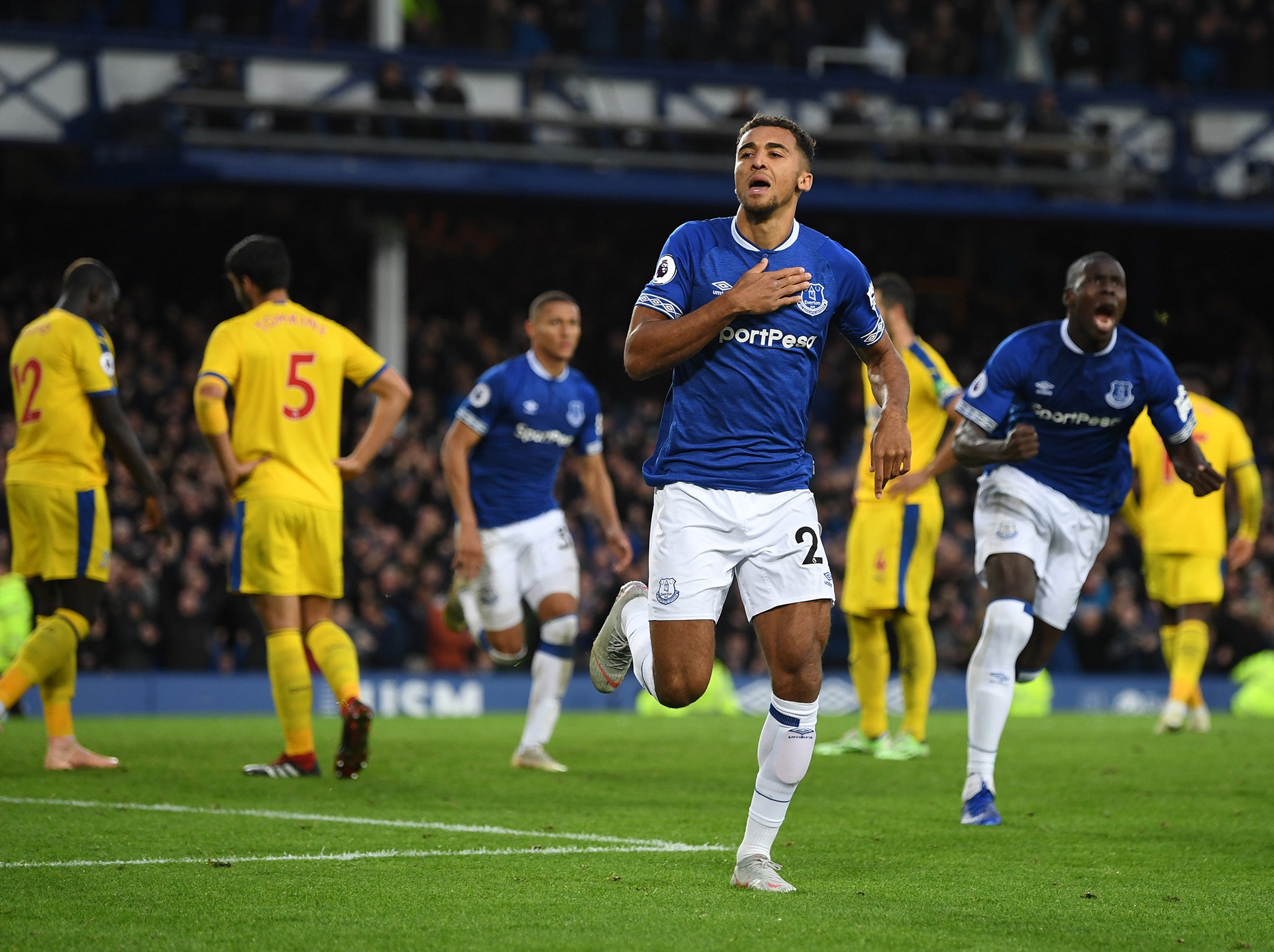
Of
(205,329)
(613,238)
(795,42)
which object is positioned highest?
(795,42)

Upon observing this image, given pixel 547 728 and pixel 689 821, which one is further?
pixel 547 728

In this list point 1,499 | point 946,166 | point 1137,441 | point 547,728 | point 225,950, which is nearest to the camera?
point 225,950

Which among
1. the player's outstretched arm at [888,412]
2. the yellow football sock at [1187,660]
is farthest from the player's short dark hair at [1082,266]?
the yellow football sock at [1187,660]

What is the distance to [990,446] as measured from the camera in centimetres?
808

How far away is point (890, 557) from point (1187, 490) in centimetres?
383

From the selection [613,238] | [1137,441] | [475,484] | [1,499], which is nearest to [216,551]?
[1,499]

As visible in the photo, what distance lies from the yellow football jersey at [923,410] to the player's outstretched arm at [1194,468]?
2.96 metres

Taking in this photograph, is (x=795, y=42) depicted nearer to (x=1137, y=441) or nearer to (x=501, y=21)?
(x=501, y=21)

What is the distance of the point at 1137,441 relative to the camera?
1400 centimetres

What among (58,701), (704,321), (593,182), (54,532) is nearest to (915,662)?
(58,701)

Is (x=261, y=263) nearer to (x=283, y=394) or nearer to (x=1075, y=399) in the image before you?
(x=283, y=394)

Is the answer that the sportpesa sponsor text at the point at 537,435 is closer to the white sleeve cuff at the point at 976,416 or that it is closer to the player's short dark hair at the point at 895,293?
the player's short dark hair at the point at 895,293

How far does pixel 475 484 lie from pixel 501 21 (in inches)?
638

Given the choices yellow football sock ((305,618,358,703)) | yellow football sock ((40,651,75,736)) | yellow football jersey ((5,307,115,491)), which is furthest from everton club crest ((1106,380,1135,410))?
yellow football sock ((40,651,75,736))
